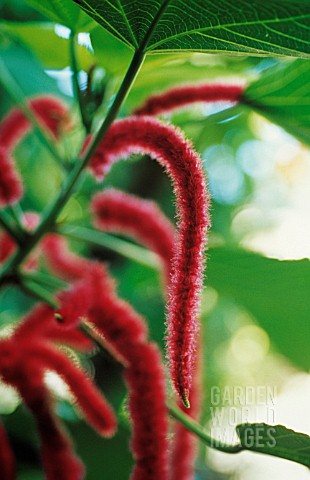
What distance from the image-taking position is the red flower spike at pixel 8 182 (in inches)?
27.3

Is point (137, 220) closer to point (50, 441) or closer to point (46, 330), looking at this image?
point (46, 330)

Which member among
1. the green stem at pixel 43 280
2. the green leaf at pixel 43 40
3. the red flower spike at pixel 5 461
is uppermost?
the green leaf at pixel 43 40

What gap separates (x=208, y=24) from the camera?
1.74 feet

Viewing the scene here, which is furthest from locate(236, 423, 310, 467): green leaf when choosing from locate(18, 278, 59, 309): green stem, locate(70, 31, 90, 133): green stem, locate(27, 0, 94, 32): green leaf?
locate(27, 0, 94, 32): green leaf

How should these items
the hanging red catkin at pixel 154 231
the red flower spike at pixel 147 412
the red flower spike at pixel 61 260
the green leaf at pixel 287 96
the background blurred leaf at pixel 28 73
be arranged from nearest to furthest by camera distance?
the red flower spike at pixel 147 412
the hanging red catkin at pixel 154 231
the green leaf at pixel 287 96
the red flower spike at pixel 61 260
the background blurred leaf at pixel 28 73

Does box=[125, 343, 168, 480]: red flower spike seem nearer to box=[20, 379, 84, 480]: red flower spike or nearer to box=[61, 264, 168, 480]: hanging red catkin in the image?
box=[61, 264, 168, 480]: hanging red catkin

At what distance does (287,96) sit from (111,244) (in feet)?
1.01

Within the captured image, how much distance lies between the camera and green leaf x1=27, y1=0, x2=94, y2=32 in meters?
0.74

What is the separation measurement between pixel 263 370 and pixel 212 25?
1.00 m

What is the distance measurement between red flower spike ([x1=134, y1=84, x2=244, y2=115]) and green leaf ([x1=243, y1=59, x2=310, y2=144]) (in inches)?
3.8

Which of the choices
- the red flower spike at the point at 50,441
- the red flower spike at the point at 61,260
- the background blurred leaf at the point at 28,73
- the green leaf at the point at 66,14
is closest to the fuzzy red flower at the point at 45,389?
the red flower spike at the point at 50,441

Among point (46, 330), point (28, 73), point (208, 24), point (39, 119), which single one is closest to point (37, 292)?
point (46, 330)

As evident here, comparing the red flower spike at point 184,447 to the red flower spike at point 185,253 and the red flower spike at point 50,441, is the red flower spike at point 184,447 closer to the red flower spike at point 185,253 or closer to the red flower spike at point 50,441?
the red flower spike at point 50,441

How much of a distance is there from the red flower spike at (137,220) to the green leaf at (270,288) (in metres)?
0.15
